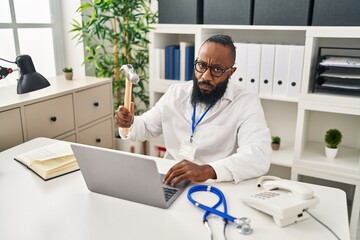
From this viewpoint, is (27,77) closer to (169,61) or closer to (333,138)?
(169,61)

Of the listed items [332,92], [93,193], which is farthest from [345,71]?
[93,193]

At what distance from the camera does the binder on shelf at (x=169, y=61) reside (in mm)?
2678

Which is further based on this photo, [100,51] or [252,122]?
[100,51]

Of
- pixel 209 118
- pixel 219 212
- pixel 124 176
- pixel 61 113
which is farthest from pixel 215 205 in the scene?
pixel 61 113

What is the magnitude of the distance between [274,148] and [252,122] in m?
1.10

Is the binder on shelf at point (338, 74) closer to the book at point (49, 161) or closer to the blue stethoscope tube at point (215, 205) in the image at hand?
the blue stethoscope tube at point (215, 205)

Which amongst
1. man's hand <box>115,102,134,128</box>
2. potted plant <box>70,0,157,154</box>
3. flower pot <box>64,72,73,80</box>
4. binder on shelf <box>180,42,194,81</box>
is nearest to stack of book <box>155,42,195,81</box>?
binder on shelf <box>180,42,194,81</box>

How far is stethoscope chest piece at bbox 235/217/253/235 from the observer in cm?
98

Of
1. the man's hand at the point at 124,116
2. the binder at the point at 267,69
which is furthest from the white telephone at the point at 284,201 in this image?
the binder at the point at 267,69

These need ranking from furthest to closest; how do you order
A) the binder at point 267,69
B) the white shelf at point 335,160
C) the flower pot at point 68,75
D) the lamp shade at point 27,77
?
1. the flower pot at point 68,75
2. the binder at point 267,69
3. the white shelf at point 335,160
4. the lamp shade at point 27,77

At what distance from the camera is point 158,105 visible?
74.9 inches

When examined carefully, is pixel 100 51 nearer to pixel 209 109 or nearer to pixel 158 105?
pixel 158 105

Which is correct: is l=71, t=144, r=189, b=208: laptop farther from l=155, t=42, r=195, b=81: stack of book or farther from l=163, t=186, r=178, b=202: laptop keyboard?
l=155, t=42, r=195, b=81: stack of book

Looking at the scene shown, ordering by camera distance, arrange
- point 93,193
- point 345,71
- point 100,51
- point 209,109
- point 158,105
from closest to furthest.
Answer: point 93,193
point 209,109
point 158,105
point 345,71
point 100,51
